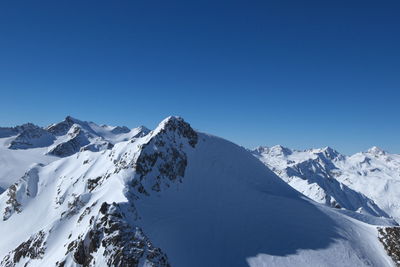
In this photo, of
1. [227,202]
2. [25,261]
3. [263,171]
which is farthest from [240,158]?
[25,261]

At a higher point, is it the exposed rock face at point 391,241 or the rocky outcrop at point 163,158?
the rocky outcrop at point 163,158

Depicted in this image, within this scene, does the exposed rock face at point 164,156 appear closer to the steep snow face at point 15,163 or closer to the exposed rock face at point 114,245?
the exposed rock face at point 114,245

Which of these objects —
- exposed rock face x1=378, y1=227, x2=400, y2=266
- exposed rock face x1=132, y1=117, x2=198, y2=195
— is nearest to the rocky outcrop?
exposed rock face x1=132, y1=117, x2=198, y2=195

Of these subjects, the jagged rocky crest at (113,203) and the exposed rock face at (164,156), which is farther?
the exposed rock face at (164,156)

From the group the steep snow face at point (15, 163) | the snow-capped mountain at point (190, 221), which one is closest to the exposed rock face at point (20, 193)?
the snow-capped mountain at point (190, 221)

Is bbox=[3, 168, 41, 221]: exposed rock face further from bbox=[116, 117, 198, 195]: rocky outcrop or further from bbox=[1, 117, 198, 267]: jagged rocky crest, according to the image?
bbox=[116, 117, 198, 195]: rocky outcrop

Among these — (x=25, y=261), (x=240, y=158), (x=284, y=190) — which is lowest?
(x=25, y=261)

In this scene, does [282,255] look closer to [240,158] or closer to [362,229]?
[362,229]
